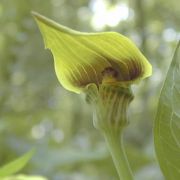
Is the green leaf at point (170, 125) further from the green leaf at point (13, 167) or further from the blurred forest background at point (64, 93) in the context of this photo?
the blurred forest background at point (64, 93)

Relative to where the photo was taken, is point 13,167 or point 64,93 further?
point 64,93

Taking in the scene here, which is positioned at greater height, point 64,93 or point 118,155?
point 64,93

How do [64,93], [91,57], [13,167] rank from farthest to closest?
[64,93] → [13,167] → [91,57]

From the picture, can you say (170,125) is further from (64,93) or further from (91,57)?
(64,93)

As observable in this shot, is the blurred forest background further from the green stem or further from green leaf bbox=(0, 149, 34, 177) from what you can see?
the green stem

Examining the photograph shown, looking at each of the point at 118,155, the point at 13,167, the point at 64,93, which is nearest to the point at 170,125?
the point at 118,155

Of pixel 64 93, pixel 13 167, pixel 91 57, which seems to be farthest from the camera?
pixel 64 93

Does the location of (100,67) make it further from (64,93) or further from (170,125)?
(64,93)
